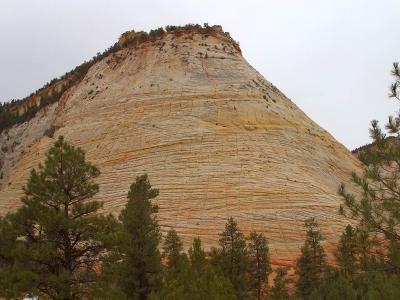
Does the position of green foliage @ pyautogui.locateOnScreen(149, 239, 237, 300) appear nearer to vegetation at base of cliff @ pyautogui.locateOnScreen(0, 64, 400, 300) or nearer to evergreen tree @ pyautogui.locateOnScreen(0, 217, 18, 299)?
vegetation at base of cliff @ pyautogui.locateOnScreen(0, 64, 400, 300)

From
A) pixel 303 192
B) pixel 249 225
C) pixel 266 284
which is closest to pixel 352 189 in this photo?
pixel 303 192

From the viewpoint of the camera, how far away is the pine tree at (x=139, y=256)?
2247 centimetres

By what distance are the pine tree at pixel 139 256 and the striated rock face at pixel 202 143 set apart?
7230 millimetres

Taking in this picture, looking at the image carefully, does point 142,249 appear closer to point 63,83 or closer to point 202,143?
point 202,143

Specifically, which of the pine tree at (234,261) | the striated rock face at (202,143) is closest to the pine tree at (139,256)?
the pine tree at (234,261)

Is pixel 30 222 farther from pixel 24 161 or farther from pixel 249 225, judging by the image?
pixel 24 161

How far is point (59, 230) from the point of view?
1719 cm

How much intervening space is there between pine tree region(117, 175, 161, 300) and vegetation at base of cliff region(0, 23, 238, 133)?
3184 centimetres

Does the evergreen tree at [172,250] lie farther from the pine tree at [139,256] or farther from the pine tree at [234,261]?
the pine tree at [234,261]

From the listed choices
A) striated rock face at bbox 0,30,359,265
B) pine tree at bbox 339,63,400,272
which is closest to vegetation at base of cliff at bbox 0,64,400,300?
pine tree at bbox 339,63,400,272

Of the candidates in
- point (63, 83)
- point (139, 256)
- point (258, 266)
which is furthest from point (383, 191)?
point (63, 83)

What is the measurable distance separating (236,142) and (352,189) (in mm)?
9559

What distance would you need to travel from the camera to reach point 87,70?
5869 cm

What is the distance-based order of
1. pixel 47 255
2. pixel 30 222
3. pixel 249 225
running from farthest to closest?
pixel 249 225 < pixel 30 222 < pixel 47 255
